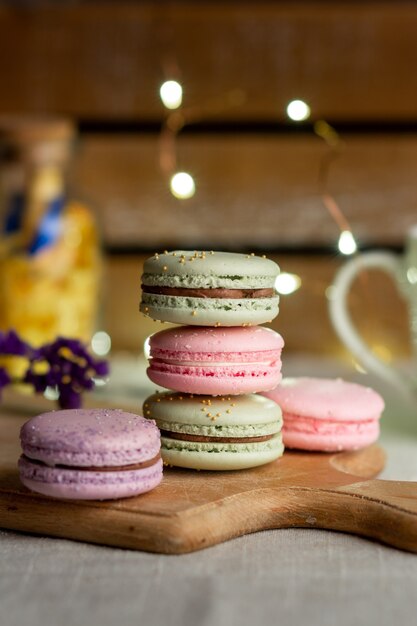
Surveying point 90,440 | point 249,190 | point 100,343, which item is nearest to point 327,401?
point 90,440

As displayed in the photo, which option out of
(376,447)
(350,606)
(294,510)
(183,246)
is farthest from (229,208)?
(350,606)

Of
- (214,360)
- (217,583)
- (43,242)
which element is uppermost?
(43,242)

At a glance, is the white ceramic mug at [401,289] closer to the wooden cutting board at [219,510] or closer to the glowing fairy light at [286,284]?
the glowing fairy light at [286,284]

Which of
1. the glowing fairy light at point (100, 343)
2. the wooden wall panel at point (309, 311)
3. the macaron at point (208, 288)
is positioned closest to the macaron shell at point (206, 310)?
the macaron at point (208, 288)

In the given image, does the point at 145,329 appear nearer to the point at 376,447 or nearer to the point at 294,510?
the point at 376,447

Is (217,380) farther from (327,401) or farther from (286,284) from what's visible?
(286,284)

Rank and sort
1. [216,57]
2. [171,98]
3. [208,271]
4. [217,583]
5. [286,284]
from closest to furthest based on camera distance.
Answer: [217,583] < [208,271] < [286,284] < [171,98] < [216,57]

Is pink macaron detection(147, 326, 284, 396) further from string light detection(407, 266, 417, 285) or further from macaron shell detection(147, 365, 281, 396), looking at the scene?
string light detection(407, 266, 417, 285)
